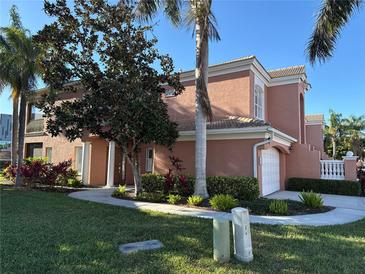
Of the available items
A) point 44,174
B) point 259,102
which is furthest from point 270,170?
point 44,174

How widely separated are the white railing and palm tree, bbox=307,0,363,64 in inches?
290

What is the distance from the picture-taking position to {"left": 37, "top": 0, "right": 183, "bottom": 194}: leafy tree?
434 inches

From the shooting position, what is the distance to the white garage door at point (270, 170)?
1423 cm

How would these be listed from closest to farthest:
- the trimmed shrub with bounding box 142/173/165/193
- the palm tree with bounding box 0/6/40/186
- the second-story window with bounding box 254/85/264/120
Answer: the trimmed shrub with bounding box 142/173/165/193 < the palm tree with bounding box 0/6/40/186 < the second-story window with bounding box 254/85/264/120

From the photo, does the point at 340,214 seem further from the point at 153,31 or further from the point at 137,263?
the point at 153,31

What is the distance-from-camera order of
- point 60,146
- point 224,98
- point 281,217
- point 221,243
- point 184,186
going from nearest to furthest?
1. point 221,243
2. point 281,217
3. point 184,186
4. point 224,98
5. point 60,146

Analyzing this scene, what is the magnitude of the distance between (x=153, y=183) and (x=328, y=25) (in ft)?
34.8

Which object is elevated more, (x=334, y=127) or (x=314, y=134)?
(x=334, y=127)

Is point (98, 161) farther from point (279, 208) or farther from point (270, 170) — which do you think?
point (279, 208)

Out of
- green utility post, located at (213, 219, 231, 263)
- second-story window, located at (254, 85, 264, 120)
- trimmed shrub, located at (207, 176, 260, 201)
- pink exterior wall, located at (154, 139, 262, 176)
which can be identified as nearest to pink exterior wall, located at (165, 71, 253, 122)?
second-story window, located at (254, 85, 264, 120)

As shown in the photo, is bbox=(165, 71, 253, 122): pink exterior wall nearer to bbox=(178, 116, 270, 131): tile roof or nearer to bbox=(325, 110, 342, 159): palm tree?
bbox=(178, 116, 270, 131): tile roof

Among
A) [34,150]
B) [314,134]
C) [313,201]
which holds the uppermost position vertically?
[314,134]

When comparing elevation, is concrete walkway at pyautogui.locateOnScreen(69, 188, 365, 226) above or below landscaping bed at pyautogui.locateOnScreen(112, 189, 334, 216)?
below

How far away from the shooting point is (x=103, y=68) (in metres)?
11.9
